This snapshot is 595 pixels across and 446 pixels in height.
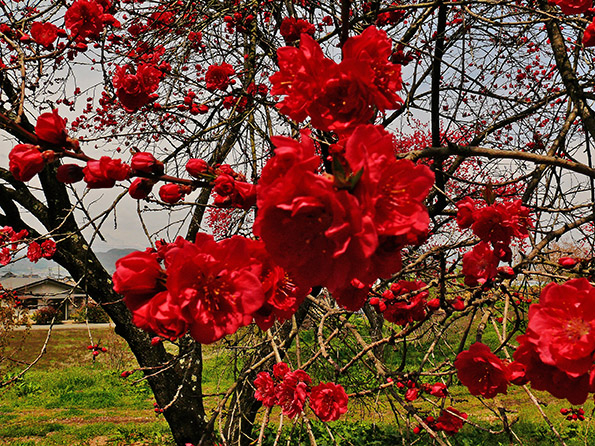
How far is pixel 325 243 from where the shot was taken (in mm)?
616

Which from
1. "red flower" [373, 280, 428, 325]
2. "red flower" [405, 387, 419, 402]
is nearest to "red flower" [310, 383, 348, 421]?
"red flower" [405, 387, 419, 402]

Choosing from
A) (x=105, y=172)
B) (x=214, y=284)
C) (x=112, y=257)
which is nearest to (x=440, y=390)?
(x=214, y=284)

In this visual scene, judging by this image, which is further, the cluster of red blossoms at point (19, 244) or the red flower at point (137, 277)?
the cluster of red blossoms at point (19, 244)

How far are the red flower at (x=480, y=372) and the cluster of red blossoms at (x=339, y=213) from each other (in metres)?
0.79

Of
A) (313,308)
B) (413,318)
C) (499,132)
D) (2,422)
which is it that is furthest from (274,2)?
(2,422)

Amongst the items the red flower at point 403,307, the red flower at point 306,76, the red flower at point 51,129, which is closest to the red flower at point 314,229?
the red flower at point 306,76

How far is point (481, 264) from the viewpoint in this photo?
1.37 metres

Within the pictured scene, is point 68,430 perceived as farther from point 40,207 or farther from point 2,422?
point 40,207

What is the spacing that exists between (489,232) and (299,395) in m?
1.19

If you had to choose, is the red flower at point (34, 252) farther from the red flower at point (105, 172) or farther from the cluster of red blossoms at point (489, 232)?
the cluster of red blossoms at point (489, 232)

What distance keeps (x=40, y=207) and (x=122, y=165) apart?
365 cm

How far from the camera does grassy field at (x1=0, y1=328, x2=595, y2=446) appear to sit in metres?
6.20

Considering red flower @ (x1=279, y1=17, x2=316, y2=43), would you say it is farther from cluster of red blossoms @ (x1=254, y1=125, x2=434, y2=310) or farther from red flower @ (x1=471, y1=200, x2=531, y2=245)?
cluster of red blossoms @ (x1=254, y1=125, x2=434, y2=310)

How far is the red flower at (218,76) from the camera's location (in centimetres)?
298
